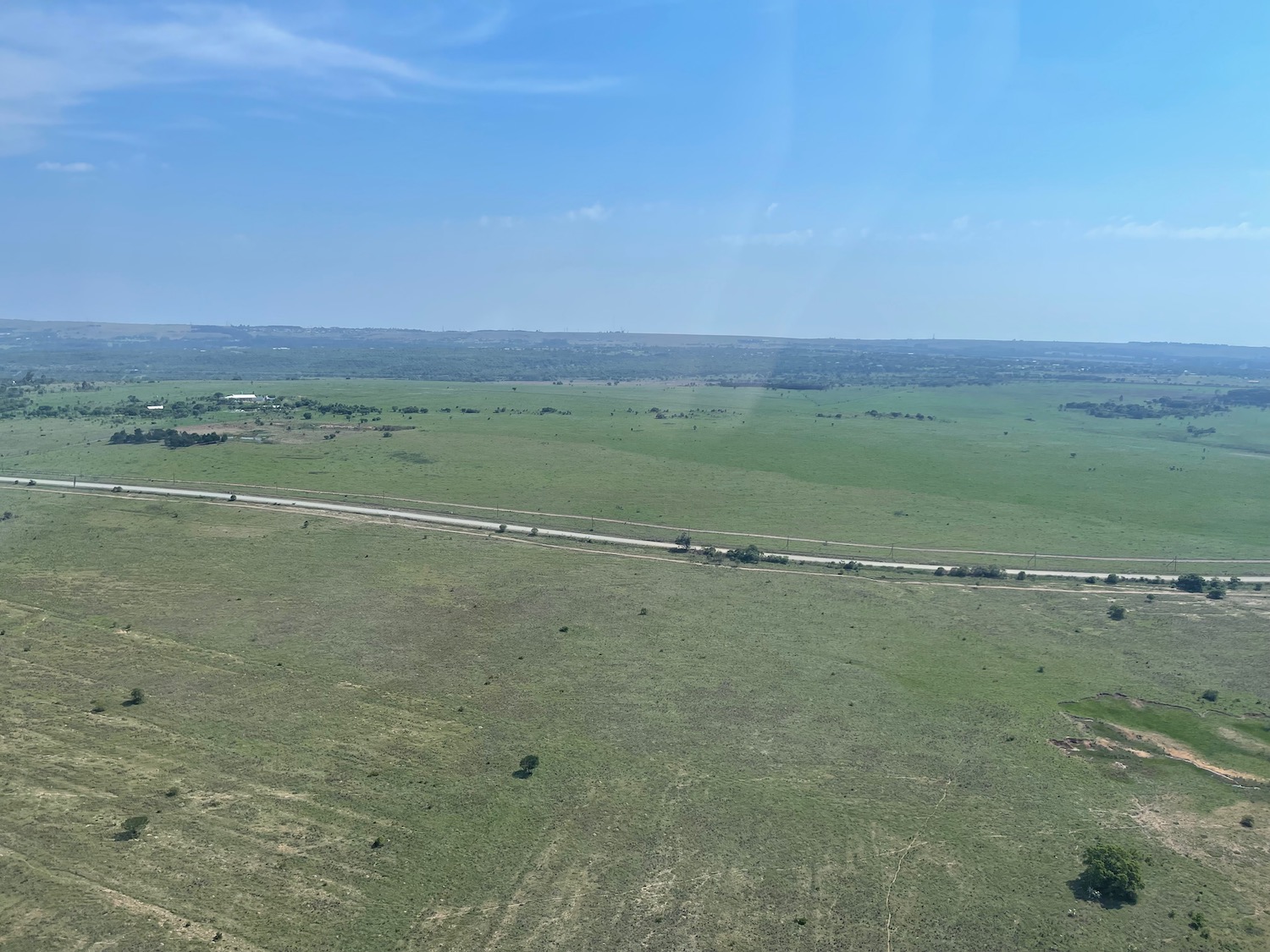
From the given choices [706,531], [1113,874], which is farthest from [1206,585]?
[1113,874]

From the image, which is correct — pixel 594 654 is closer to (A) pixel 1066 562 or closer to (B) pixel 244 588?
(B) pixel 244 588

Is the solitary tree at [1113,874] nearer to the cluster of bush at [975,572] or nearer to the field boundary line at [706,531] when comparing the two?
the cluster of bush at [975,572]

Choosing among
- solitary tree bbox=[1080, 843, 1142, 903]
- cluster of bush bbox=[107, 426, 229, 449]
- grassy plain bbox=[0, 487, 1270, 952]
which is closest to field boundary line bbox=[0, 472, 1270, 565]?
grassy plain bbox=[0, 487, 1270, 952]

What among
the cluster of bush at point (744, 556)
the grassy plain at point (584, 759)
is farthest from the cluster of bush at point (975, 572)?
the cluster of bush at point (744, 556)

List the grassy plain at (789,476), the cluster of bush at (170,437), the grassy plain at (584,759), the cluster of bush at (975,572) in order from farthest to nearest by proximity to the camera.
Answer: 1. the cluster of bush at (170,437)
2. the grassy plain at (789,476)
3. the cluster of bush at (975,572)
4. the grassy plain at (584,759)

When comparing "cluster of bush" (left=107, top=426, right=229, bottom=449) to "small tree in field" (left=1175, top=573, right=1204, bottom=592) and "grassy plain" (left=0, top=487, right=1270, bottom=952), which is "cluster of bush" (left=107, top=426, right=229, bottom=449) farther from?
"small tree in field" (left=1175, top=573, right=1204, bottom=592)
